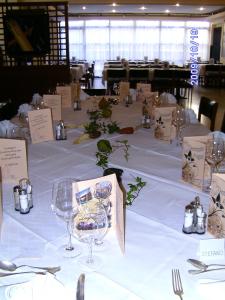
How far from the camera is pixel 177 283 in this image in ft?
2.91

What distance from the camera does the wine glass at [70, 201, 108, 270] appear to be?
98cm

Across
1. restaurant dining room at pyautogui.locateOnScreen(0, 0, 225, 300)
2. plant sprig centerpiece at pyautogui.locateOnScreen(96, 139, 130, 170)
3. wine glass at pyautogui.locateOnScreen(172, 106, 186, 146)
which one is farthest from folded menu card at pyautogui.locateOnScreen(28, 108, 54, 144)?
wine glass at pyautogui.locateOnScreen(172, 106, 186, 146)

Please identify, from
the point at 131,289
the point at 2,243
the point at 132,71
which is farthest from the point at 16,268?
the point at 132,71

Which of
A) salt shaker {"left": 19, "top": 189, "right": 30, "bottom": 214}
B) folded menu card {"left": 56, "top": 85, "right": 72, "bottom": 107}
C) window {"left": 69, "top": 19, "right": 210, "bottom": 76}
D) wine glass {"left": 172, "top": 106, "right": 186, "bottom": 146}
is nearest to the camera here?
salt shaker {"left": 19, "top": 189, "right": 30, "bottom": 214}

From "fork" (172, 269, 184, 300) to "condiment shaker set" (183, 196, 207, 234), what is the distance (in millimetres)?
219

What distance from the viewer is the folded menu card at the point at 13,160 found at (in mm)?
1466

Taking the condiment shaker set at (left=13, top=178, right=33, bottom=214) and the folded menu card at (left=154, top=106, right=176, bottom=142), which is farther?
the folded menu card at (left=154, top=106, right=176, bottom=142)

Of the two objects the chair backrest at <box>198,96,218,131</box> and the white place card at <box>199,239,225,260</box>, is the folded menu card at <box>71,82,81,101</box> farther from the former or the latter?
the white place card at <box>199,239,225,260</box>

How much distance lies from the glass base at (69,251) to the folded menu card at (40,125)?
1177 millimetres

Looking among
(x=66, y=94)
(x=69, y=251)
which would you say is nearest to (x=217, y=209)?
(x=69, y=251)

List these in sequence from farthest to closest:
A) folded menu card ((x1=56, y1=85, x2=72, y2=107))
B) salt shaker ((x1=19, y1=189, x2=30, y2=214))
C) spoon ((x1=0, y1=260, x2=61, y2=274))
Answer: folded menu card ((x1=56, y1=85, x2=72, y2=107)) < salt shaker ((x1=19, y1=189, x2=30, y2=214)) < spoon ((x1=0, y1=260, x2=61, y2=274))

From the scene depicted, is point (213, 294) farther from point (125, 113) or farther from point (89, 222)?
point (125, 113)

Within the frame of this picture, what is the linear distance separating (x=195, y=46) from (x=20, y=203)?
1527 cm

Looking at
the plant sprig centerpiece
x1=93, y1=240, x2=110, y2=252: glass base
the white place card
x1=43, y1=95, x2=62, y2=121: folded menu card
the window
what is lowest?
x1=93, y1=240, x2=110, y2=252: glass base
